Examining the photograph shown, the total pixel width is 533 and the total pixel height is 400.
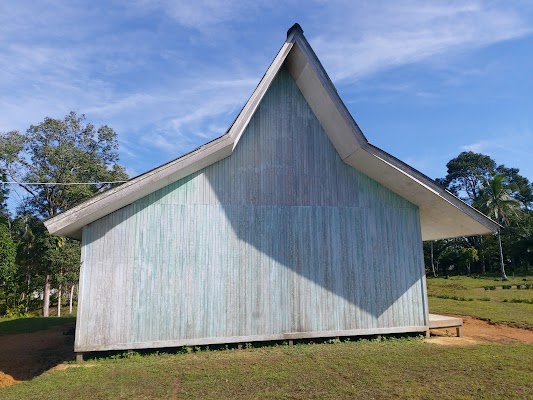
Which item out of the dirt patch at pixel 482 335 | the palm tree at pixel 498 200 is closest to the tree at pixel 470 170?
the palm tree at pixel 498 200

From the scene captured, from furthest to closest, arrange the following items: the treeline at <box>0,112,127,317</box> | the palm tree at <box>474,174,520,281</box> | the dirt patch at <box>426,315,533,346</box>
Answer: the palm tree at <box>474,174,520,281</box>
the treeline at <box>0,112,127,317</box>
the dirt patch at <box>426,315,533,346</box>

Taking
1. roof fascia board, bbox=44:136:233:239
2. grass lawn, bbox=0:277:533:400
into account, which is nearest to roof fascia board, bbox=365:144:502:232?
grass lawn, bbox=0:277:533:400

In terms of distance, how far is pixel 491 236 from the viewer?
42219 millimetres

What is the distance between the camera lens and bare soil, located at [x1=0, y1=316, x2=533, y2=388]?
8.99 meters

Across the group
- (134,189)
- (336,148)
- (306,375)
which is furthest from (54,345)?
Answer: (336,148)

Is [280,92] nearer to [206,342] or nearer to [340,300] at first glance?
[340,300]

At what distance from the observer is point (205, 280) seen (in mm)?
9547

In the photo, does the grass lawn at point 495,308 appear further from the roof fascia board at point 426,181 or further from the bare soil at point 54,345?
the roof fascia board at point 426,181

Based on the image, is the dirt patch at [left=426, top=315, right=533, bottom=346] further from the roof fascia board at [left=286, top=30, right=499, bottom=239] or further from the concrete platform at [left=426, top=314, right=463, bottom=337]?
the roof fascia board at [left=286, top=30, right=499, bottom=239]

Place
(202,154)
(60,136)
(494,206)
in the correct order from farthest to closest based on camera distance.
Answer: (494,206) → (60,136) → (202,154)

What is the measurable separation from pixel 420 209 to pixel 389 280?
2258mm

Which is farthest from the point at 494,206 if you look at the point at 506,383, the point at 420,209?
the point at 506,383

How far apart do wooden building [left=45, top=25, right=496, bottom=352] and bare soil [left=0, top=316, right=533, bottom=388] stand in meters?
1.17

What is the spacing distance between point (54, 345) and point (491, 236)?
4311cm
